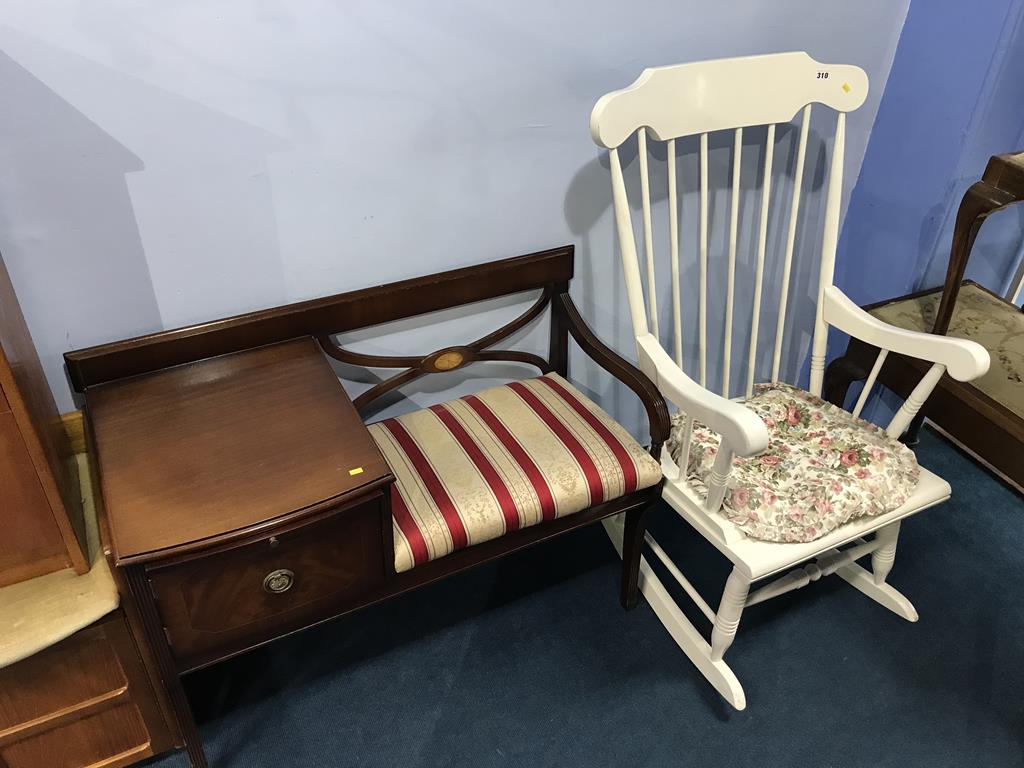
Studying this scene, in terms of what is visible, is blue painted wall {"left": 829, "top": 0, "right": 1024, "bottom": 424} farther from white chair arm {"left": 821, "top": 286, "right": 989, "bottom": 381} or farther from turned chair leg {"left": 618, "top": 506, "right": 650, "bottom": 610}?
turned chair leg {"left": 618, "top": 506, "right": 650, "bottom": 610}

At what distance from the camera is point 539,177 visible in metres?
1.60

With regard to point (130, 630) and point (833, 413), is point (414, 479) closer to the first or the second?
point (130, 630)

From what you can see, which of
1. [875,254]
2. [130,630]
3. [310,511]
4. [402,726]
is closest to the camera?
[310,511]

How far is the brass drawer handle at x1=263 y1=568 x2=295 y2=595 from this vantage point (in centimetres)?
121

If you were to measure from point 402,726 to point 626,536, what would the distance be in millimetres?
597

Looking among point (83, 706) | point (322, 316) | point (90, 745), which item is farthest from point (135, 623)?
point (322, 316)

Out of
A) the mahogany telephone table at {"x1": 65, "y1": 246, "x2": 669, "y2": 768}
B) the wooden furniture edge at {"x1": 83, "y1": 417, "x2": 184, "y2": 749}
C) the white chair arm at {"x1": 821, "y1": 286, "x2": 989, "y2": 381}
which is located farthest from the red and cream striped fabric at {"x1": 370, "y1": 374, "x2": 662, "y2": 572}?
the white chair arm at {"x1": 821, "y1": 286, "x2": 989, "y2": 381}

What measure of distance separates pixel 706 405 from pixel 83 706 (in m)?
1.12

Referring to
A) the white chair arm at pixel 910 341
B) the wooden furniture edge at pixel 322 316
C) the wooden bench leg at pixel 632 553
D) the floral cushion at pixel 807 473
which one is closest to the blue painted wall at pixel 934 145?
the white chair arm at pixel 910 341

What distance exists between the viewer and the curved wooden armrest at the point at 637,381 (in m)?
1.47

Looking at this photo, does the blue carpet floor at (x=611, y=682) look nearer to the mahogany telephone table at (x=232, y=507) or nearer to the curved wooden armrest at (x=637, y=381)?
the mahogany telephone table at (x=232, y=507)

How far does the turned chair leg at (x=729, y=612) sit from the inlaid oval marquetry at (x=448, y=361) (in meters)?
0.68

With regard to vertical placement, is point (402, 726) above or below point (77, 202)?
below

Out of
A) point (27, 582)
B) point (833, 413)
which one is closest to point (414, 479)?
point (27, 582)
